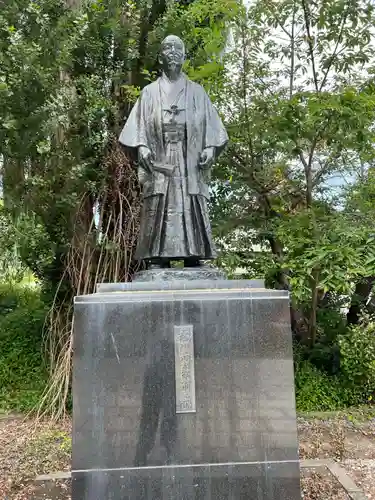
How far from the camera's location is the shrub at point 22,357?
680 cm

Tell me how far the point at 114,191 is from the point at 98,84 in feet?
4.81

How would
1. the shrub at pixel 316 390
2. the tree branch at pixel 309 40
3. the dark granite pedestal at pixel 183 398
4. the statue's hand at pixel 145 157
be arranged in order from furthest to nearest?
the shrub at pixel 316 390 < the tree branch at pixel 309 40 < the statue's hand at pixel 145 157 < the dark granite pedestal at pixel 183 398

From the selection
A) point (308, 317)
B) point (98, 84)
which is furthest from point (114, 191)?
point (308, 317)

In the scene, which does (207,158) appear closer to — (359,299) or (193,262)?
(193,262)

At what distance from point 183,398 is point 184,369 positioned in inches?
7.1

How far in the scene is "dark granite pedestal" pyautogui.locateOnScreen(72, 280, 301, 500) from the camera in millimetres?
2920

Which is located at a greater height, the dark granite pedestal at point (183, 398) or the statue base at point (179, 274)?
the statue base at point (179, 274)

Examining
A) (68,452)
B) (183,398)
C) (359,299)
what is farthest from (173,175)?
(359,299)

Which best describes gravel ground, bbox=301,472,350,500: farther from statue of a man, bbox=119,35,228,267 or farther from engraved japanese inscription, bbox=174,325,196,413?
statue of a man, bbox=119,35,228,267

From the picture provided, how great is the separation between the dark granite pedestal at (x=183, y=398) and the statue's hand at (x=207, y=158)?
4.02 feet

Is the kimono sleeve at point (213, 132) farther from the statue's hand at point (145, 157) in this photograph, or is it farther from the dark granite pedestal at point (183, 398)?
the dark granite pedestal at point (183, 398)

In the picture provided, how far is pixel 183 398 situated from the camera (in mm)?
2984

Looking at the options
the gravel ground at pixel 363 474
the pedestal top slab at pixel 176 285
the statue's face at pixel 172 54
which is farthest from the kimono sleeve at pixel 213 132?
the gravel ground at pixel 363 474

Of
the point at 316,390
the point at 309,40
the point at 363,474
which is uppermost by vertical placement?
the point at 309,40
